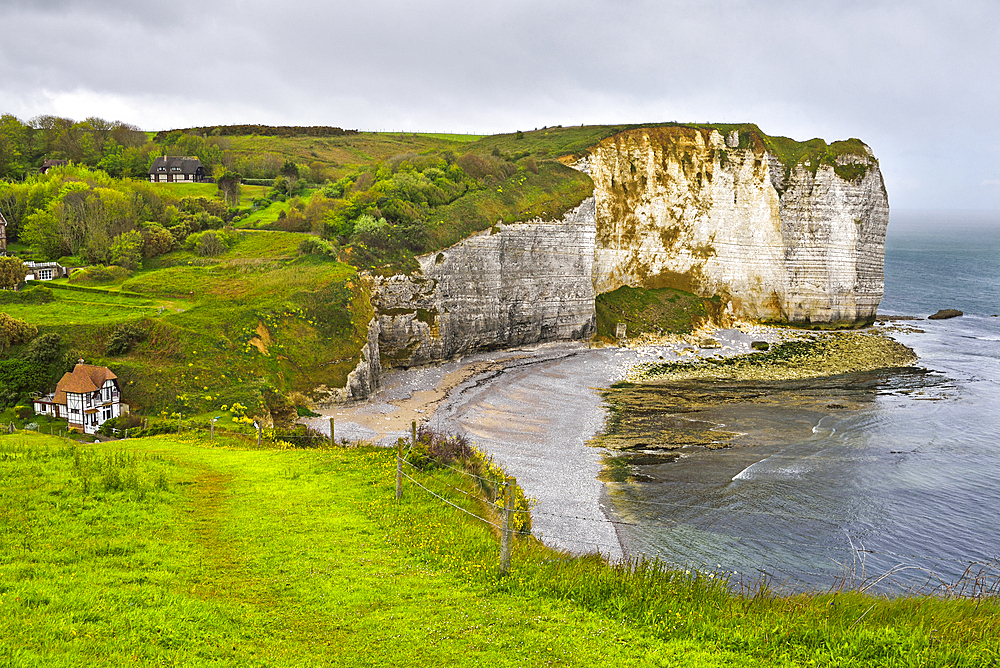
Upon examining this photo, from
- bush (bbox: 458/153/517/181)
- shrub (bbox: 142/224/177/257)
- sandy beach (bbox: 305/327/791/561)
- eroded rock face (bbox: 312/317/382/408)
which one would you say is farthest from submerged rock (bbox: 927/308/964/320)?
shrub (bbox: 142/224/177/257)

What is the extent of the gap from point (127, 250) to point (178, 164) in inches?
Answer: 1369

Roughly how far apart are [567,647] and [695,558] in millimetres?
13698

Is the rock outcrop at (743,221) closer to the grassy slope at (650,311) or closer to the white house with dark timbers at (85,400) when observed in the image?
the grassy slope at (650,311)

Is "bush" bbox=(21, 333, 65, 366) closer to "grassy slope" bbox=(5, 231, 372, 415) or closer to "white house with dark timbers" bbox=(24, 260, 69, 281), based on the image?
"grassy slope" bbox=(5, 231, 372, 415)

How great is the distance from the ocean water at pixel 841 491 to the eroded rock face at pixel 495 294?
20.3 metres

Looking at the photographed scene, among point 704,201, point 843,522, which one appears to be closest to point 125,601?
point 843,522

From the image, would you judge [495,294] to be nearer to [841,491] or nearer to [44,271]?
[841,491]

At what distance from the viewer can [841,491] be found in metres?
28.9

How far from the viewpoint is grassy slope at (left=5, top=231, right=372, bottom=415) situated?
32312mm

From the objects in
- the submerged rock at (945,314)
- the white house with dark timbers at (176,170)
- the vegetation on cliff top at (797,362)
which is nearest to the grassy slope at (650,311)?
the vegetation on cliff top at (797,362)

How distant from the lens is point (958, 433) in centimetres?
3759

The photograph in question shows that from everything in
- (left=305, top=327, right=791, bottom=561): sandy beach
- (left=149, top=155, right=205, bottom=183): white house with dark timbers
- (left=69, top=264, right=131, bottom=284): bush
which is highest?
(left=149, top=155, right=205, bottom=183): white house with dark timbers

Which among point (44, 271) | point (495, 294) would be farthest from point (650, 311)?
point (44, 271)

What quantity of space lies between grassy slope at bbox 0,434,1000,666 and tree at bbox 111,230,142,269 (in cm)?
3732
